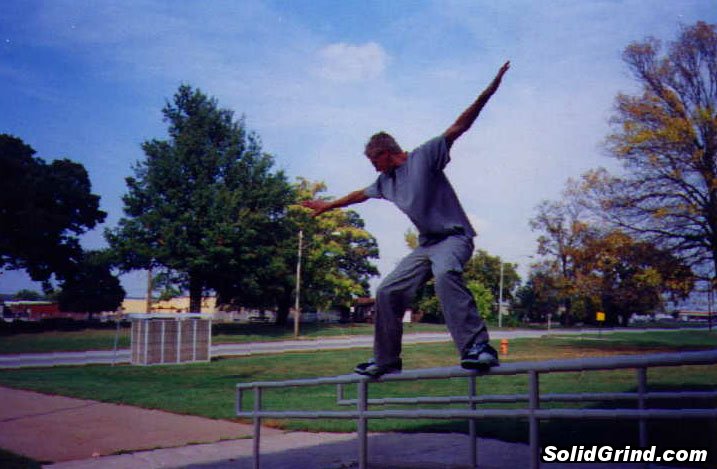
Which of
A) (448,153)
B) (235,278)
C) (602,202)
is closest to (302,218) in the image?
(235,278)

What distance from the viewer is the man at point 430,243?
372 centimetres

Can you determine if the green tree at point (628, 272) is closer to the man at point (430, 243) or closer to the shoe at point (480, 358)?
the man at point (430, 243)

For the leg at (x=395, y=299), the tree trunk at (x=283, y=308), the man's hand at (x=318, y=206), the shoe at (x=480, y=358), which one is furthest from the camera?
the tree trunk at (x=283, y=308)

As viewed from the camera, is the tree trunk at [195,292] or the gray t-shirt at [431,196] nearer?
the gray t-shirt at [431,196]

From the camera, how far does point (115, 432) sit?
9.87m

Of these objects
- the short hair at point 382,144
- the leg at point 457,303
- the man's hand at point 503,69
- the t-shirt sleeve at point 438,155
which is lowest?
the leg at point 457,303

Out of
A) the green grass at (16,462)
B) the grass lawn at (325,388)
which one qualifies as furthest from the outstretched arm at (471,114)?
the green grass at (16,462)

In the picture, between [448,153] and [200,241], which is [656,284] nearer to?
[448,153]

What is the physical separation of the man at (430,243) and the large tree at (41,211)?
45340 millimetres

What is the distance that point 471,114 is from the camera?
377 centimetres

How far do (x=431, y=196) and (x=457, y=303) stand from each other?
705mm

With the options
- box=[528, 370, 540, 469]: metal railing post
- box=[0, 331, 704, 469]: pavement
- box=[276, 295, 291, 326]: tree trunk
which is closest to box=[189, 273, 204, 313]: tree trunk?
box=[276, 295, 291, 326]: tree trunk

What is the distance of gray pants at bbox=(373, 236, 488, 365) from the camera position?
373 cm

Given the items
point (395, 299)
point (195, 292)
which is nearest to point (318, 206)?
point (395, 299)
